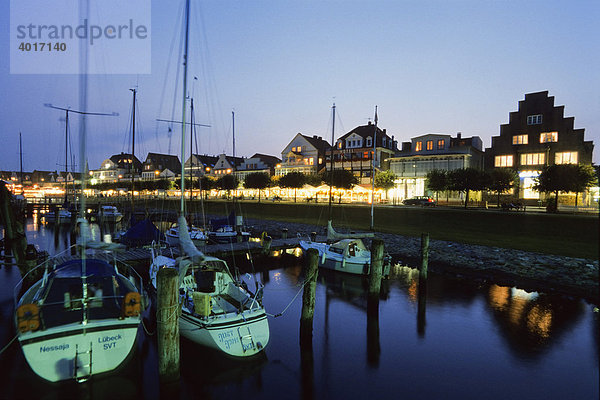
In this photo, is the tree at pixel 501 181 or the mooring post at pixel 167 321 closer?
the mooring post at pixel 167 321

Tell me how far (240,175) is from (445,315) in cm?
8397

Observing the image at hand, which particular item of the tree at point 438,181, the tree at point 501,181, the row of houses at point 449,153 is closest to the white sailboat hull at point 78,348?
the row of houses at point 449,153

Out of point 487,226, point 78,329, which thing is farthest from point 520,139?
point 78,329

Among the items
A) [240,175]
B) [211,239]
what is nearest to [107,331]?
[211,239]

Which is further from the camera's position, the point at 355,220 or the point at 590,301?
the point at 355,220

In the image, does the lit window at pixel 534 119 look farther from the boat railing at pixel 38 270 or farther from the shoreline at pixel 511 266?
the boat railing at pixel 38 270

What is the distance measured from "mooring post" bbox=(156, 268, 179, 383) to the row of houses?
2681cm

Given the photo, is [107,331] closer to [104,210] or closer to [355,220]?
[355,220]

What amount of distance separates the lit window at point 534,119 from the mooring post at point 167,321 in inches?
2643

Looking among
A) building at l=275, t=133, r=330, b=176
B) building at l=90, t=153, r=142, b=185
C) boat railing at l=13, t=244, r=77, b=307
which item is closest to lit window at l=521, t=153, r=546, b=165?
building at l=275, t=133, r=330, b=176

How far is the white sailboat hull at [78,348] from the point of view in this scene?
27.1 feet

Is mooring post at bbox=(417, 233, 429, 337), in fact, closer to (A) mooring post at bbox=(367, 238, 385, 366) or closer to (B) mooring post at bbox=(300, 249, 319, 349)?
(A) mooring post at bbox=(367, 238, 385, 366)

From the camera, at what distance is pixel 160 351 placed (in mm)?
9273

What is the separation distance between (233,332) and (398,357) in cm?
715
